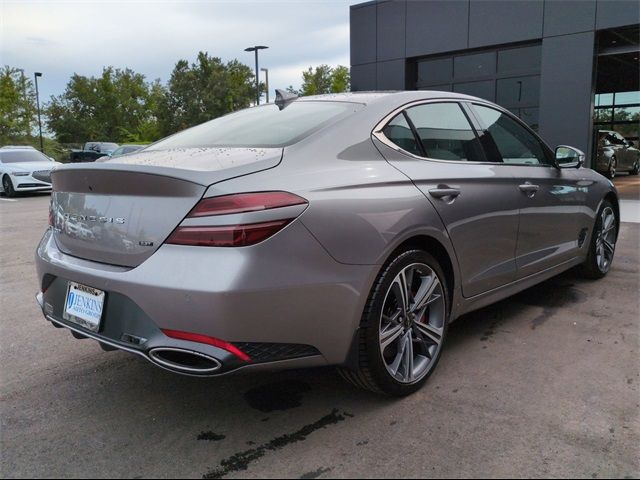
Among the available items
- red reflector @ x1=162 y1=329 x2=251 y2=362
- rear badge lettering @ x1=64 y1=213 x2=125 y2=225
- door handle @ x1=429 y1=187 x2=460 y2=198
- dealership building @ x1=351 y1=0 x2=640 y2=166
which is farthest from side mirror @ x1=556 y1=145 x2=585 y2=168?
dealership building @ x1=351 y1=0 x2=640 y2=166

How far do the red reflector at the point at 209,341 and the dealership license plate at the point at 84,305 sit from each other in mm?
424

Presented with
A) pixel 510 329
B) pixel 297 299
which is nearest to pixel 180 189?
pixel 297 299

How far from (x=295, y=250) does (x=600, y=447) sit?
4.96 ft

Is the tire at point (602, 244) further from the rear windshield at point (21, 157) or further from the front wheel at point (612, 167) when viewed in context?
the rear windshield at point (21, 157)

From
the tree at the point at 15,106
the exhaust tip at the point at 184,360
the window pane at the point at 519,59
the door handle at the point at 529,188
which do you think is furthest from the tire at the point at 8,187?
the tree at the point at 15,106

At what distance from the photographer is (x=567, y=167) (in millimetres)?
4355

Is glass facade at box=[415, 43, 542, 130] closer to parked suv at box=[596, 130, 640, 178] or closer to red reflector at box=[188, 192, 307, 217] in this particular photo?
Answer: parked suv at box=[596, 130, 640, 178]

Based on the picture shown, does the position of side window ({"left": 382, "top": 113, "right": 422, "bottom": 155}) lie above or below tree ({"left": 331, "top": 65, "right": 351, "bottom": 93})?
below

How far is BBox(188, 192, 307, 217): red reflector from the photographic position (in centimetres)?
216

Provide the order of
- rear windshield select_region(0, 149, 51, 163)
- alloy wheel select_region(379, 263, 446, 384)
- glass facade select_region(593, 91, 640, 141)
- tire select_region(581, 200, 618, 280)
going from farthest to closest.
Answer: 1. glass facade select_region(593, 91, 640, 141)
2. rear windshield select_region(0, 149, 51, 163)
3. tire select_region(581, 200, 618, 280)
4. alloy wheel select_region(379, 263, 446, 384)

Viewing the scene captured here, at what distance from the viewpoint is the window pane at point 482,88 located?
14.2 m

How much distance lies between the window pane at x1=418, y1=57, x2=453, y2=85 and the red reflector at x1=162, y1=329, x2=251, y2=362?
1426 centimetres

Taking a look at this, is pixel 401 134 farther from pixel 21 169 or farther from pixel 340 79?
Result: pixel 340 79

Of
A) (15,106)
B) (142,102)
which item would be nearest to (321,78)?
(15,106)
